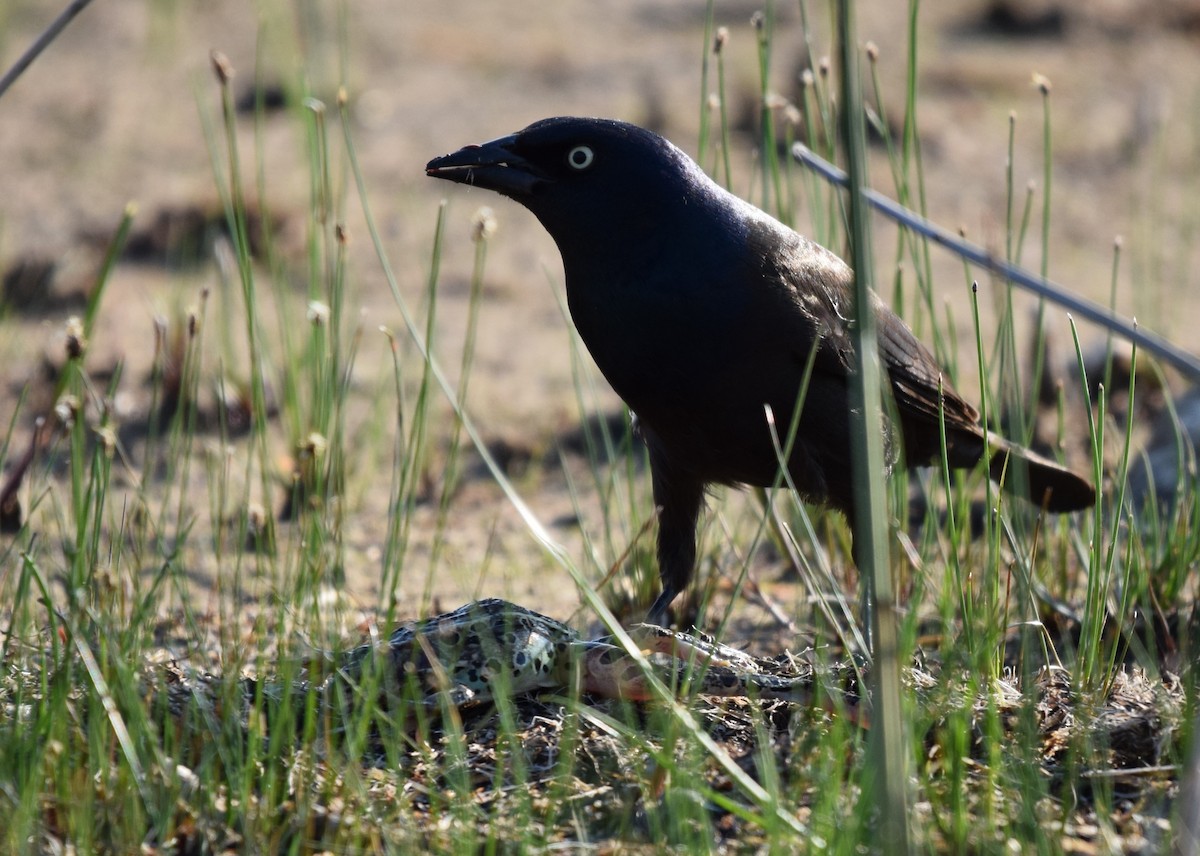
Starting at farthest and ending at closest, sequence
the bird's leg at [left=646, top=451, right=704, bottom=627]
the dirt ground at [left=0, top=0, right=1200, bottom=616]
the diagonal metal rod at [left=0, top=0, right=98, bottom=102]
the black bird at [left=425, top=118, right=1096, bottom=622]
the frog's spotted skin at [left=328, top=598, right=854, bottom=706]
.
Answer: the dirt ground at [left=0, top=0, right=1200, bottom=616], the bird's leg at [left=646, top=451, right=704, bottom=627], the black bird at [left=425, top=118, right=1096, bottom=622], the frog's spotted skin at [left=328, top=598, right=854, bottom=706], the diagonal metal rod at [left=0, top=0, right=98, bottom=102]

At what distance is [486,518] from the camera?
16.8 ft

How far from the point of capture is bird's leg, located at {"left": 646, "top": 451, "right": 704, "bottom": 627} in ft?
12.5

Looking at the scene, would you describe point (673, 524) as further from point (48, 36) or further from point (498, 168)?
point (48, 36)

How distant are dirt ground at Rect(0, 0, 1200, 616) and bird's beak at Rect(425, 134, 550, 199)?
4.88 ft

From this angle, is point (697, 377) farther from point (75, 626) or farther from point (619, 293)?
point (75, 626)

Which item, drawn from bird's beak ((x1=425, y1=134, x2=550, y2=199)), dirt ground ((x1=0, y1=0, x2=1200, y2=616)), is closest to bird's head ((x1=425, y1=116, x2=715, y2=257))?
bird's beak ((x1=425, y1=134, x2=550, y2=199))

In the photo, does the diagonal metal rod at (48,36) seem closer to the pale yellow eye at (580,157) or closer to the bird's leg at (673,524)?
the pale yellow eye at (580,157)

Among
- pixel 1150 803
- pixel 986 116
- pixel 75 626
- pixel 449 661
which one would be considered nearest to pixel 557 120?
pixel 449 661

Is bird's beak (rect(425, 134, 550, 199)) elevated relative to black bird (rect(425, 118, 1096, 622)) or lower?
elevated

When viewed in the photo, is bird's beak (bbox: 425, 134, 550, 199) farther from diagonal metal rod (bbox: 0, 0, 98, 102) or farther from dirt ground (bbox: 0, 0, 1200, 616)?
dirt ground (bbox: 0, 0, 1200, 616)

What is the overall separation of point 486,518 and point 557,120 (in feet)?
6.51

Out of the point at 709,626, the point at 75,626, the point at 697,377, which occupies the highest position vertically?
the point at 697,377

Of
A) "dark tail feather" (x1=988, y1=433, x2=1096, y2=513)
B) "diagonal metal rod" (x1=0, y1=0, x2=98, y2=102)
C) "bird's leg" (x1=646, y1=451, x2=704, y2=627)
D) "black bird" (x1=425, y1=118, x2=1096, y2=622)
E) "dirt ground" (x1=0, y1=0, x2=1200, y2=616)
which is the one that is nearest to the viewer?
"diagonal metal rod" (x1=0, y1=0, x2=98, y2=102)

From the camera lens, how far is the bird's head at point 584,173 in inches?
136
